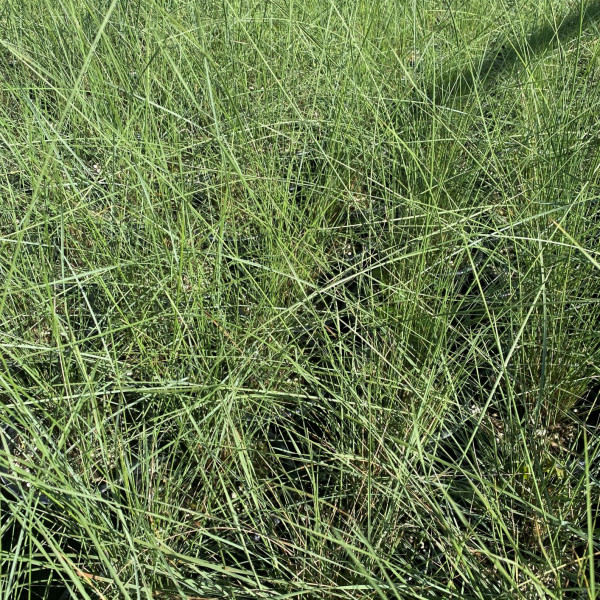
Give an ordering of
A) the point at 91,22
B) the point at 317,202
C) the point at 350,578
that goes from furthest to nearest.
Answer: the point at 91,22, the point at 317,202, the point at 350,578

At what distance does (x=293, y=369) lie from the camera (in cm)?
89

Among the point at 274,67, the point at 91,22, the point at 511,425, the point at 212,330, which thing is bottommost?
the point at 511,425

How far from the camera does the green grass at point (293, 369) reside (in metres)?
0.72

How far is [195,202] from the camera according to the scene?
1.42 m

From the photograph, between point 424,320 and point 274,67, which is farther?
point 274,67

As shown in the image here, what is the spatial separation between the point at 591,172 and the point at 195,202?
82cm

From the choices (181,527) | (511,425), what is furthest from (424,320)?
(181,527)

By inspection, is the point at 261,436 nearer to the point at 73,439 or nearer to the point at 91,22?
the point at 73,439

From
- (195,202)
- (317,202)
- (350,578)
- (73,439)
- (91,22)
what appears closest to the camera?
(350,578)

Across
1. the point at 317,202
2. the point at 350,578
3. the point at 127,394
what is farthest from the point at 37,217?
the point at 350,578

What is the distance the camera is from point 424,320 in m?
1.01

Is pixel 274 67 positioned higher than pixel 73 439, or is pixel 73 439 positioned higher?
pixel 274 67

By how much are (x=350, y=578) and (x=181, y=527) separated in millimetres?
230

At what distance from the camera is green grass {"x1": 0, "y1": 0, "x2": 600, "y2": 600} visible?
72 centimetres
